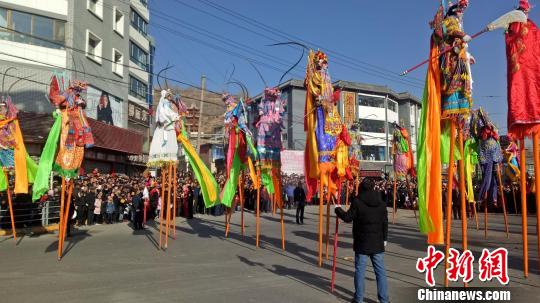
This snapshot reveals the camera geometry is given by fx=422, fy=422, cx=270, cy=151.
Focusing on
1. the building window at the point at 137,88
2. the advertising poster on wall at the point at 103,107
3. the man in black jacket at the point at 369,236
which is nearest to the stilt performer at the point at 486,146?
the man in black jacket at the point at 369,236

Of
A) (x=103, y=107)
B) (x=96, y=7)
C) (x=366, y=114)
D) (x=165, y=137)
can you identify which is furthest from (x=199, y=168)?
(x=366, y=114)

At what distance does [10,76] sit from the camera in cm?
2336

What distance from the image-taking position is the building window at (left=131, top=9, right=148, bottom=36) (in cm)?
3488

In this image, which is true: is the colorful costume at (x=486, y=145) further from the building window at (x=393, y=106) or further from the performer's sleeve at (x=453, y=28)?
the building window at (x=393, y=106)

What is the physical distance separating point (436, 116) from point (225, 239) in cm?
860

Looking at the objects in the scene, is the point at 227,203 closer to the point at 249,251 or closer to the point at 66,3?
the point at 249,251

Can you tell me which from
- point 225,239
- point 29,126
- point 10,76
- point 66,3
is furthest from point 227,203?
point 66,3

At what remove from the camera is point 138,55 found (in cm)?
3575

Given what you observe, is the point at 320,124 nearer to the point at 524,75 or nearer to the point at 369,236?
the point at 369,236

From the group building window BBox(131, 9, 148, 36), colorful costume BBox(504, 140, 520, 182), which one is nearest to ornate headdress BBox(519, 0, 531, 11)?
colorful costume BBox(504, 140, 520, 182)

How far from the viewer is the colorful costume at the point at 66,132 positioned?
34.8ft

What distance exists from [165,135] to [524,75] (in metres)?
8.80

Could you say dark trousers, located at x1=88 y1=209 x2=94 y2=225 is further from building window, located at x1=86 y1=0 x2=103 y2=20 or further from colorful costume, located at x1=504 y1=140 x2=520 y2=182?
colorful costume, located at x1=504 y1=140 x2=520 y2=182

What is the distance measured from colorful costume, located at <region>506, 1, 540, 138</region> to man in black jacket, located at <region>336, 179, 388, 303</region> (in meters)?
3.48
